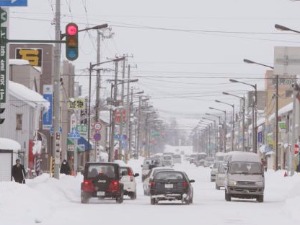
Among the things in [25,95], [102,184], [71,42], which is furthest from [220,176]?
[71,42]

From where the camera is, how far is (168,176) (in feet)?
120

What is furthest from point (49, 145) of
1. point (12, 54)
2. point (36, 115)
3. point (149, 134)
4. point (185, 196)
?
point (149, 134)

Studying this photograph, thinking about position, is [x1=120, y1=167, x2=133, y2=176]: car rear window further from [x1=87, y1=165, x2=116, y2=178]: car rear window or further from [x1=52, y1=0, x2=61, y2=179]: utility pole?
[x1=87, y1=165, x2=116, y2=178]: car rear window

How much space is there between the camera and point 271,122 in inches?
4491

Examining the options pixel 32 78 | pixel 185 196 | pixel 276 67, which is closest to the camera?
pixel 185 196

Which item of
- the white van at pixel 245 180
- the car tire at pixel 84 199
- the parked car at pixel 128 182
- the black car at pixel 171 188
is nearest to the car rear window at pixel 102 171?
the car tire at pixel 84 199

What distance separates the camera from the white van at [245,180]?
40438 millimetres

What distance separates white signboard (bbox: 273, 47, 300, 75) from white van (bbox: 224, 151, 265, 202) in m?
11.6

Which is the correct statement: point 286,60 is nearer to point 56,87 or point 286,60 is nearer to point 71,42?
point 56,87

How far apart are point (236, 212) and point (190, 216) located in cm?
326

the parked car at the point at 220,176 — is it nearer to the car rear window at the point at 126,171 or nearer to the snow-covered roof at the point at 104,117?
the car rear window at the point at 126,171

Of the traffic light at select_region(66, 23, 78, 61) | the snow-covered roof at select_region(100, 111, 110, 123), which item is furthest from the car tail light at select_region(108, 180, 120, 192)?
the snow-covered roof at select_region(100, 111, 110, 123)

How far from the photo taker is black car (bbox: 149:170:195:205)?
3609cm

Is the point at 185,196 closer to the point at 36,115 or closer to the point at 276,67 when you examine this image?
the point at 276,67
